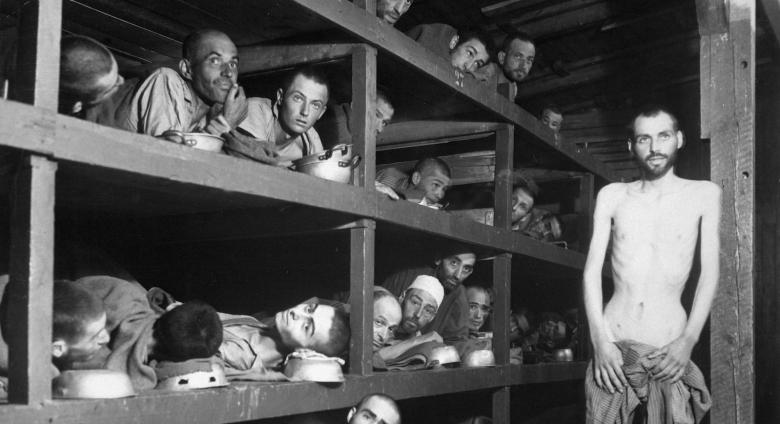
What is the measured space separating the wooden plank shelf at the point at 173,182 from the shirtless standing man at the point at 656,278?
108 centimetres

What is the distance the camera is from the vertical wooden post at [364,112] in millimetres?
3902

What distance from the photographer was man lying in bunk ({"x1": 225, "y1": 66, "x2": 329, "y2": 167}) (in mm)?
4270

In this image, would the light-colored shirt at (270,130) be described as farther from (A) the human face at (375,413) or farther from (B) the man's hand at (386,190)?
(A) the human face at (375,413)

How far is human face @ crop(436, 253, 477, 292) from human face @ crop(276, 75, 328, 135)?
1797 mm

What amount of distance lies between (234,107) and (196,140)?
93 cm

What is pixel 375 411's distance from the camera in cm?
368

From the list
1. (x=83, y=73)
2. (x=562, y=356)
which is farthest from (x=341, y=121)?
(x=562, y=356)

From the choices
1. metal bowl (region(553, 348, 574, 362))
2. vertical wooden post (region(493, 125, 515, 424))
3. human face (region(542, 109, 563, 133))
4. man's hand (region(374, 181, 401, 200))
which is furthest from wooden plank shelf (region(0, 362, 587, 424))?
human face (region(542, 109, 563, 133))

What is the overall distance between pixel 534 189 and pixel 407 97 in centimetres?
263

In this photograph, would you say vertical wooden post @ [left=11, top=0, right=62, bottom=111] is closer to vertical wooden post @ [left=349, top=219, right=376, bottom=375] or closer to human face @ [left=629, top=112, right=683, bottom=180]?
vertical wooden post @ [left=349, top=219, right=376, bottom=375]

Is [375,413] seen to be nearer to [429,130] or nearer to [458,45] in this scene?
[429,130]

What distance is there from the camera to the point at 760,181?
7984 millimetres

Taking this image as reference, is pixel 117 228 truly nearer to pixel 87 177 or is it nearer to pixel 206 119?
pixel 206 119

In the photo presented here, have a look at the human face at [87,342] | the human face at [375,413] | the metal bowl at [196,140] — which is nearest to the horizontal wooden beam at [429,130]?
the human face at [375,413]
